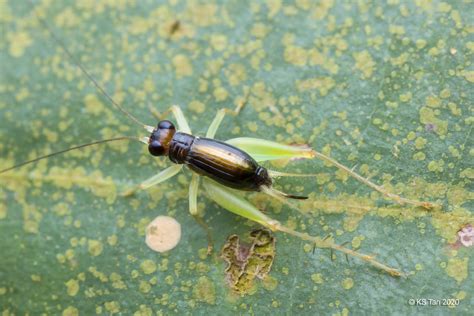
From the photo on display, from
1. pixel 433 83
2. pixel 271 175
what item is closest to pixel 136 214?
pixel 271 175

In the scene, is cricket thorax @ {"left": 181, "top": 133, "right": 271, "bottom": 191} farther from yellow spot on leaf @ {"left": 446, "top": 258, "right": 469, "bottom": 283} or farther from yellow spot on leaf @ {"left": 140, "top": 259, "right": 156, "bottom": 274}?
yellow spot on leaf @ {"left": 446, "top": 258, "right": 469, "bottom": 283}

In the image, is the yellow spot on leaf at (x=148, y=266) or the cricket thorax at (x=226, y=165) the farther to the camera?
the yellow spot on leaf at (x=148, y=266)

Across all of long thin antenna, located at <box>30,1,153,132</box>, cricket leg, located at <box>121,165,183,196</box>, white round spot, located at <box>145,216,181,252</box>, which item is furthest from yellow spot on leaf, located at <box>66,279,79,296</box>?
long thin antenna, located at <box>30,1,153,132</box>

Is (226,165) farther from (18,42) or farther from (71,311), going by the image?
(18,42)

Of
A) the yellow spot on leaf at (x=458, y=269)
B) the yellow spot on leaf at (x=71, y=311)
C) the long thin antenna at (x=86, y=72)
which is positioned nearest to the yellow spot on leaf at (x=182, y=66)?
the long thin antenna at (x=86, y=72)

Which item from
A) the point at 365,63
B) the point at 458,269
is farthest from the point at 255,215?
the point at 365,63

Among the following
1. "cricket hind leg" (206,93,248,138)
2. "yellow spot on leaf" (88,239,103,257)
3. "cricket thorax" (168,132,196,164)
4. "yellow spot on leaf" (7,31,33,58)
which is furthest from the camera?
"yellow spot on leaf" (7,31,33,58)

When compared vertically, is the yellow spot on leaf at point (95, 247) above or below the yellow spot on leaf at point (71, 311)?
above

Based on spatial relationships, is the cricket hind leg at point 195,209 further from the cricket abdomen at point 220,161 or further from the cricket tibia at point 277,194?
the cricket tibia at point 277,194
